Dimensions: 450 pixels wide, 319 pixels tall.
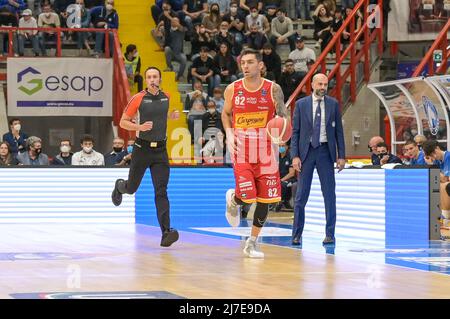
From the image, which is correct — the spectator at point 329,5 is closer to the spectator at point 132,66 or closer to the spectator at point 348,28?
the spectator at point 348,28

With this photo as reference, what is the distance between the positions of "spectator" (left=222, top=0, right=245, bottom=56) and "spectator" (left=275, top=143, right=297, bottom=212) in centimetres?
457

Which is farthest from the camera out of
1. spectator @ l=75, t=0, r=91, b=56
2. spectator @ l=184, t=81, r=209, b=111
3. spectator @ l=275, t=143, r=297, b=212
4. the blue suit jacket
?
spectator @ l=75, t=0, r=91, b=56

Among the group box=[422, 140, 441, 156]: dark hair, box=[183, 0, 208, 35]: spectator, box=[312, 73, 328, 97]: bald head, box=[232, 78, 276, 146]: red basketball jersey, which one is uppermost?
box=[183, 0, 208, 35]: spectator

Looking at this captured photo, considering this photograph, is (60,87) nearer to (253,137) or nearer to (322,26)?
(322,26)

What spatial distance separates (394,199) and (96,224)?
18.3ft

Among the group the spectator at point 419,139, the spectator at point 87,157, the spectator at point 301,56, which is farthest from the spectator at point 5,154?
the spectator at point 301,56

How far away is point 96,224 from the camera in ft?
67.4

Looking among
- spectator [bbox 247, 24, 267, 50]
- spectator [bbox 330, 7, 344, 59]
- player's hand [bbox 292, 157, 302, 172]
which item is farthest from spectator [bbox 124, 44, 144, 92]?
player's hand [bbox 292, 157, 302, 172]

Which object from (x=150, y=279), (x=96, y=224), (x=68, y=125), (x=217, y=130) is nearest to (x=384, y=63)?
(x=217, y=130)

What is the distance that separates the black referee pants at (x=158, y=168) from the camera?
578 inches

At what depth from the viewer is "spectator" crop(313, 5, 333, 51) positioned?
30.1 m

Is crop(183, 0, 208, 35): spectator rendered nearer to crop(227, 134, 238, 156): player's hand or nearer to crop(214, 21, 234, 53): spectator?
crop(214, 21, 234, 53): spectator

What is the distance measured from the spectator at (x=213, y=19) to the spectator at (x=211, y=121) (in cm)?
405

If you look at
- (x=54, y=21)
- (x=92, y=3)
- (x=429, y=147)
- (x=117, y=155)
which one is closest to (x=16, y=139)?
(x=117, y=155)
